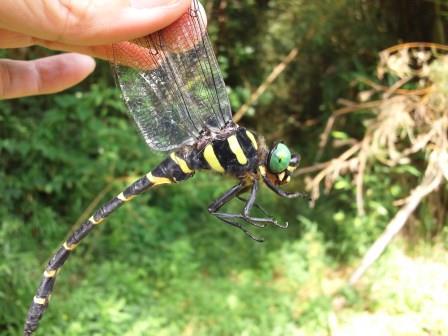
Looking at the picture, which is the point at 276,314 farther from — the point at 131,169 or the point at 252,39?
the point at 252,39

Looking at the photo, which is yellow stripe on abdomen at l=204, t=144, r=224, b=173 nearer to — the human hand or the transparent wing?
the transparent wing

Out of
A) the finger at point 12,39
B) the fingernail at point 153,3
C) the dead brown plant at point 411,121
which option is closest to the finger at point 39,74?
the finger at point 12,39

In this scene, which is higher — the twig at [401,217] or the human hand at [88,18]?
the human hand at [88,18]

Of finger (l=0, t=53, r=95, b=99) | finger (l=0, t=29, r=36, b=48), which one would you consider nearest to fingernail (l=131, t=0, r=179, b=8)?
finger (l=0, t=29, r=36, b=48)

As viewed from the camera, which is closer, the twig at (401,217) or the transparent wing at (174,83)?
the transparent wing at (174,83)

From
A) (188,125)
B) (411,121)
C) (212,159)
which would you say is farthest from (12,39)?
(411,121)

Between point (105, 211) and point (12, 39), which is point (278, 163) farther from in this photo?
point (12, 39)

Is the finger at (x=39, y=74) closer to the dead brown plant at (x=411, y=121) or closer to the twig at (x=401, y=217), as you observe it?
the dead brown plant at (x=411, y=121)
